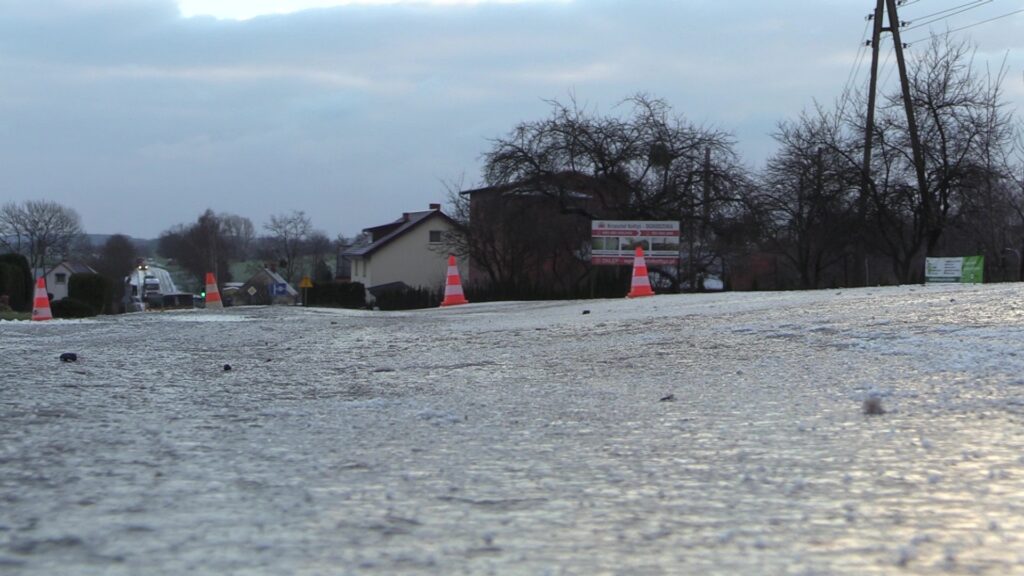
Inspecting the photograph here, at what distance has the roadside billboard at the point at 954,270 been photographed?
869 inches

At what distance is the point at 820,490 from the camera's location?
299cm

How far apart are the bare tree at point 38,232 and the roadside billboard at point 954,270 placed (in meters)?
71.9

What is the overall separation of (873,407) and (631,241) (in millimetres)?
21651

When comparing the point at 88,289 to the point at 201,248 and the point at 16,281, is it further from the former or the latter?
the point at 201,248

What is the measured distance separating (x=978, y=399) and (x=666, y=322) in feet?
14.1

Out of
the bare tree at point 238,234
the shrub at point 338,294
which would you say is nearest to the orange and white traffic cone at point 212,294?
the shrub at point 338,294

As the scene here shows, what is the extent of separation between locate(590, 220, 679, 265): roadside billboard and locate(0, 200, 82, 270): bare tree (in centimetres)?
6601

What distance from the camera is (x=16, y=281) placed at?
2853 centimetres

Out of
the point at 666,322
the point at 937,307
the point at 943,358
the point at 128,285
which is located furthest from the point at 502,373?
the point at 128,285

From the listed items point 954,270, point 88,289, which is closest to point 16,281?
point 88,289

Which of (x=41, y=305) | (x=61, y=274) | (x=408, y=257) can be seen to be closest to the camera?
(x=41, y=305)

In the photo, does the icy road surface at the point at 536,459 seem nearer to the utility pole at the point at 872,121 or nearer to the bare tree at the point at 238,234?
the utility pole at the point at 872,121

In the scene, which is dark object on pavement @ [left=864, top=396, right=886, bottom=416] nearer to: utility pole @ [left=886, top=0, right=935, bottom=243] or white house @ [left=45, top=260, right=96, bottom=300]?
utility pole @ [left=886, top=0, right=935, bottom=243]

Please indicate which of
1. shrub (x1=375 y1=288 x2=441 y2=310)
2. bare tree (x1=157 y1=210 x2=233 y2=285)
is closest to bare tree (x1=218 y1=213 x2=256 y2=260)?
bare tree (x1=157 y1=210 x2=233 y2=285)
